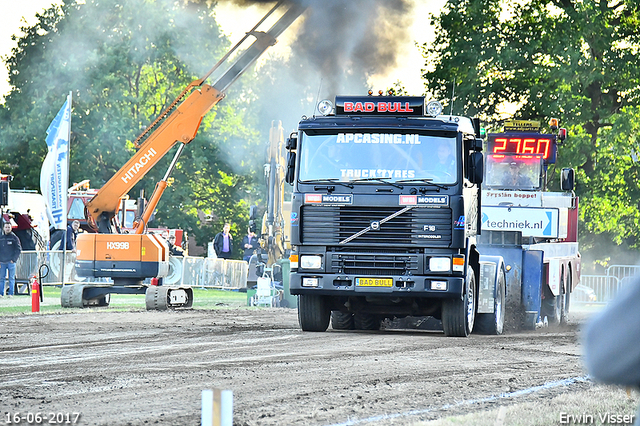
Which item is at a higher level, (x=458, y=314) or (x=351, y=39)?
(x=351, y=39)

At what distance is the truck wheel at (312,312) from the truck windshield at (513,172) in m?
7.92

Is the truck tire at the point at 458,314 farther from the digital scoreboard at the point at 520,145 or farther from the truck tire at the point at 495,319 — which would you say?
the digital scoreboard at the point at 520,145

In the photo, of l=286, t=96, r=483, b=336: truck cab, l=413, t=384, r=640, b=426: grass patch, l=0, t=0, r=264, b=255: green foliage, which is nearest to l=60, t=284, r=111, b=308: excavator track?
l=286, t=96, r=483, b=336: truck cab

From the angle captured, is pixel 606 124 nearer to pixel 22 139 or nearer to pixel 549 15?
pixel 549 15

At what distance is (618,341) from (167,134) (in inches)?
823

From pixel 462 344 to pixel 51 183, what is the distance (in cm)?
1159

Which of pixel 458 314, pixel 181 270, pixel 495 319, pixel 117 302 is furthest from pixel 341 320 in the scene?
pixel 181 270

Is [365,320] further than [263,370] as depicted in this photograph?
Yes

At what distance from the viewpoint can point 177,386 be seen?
8.65 m

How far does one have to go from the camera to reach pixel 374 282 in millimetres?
14383

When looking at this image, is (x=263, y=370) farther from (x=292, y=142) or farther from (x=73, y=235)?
(x=73, y=235)

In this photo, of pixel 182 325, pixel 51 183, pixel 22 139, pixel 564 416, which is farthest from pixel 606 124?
pixel 564 416

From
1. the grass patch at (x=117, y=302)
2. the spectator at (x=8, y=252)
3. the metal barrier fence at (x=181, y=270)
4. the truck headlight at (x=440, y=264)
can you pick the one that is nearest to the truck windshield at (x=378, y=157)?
the truck headlight at (x=440, y=264)

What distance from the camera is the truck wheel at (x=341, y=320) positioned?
55.1ft
